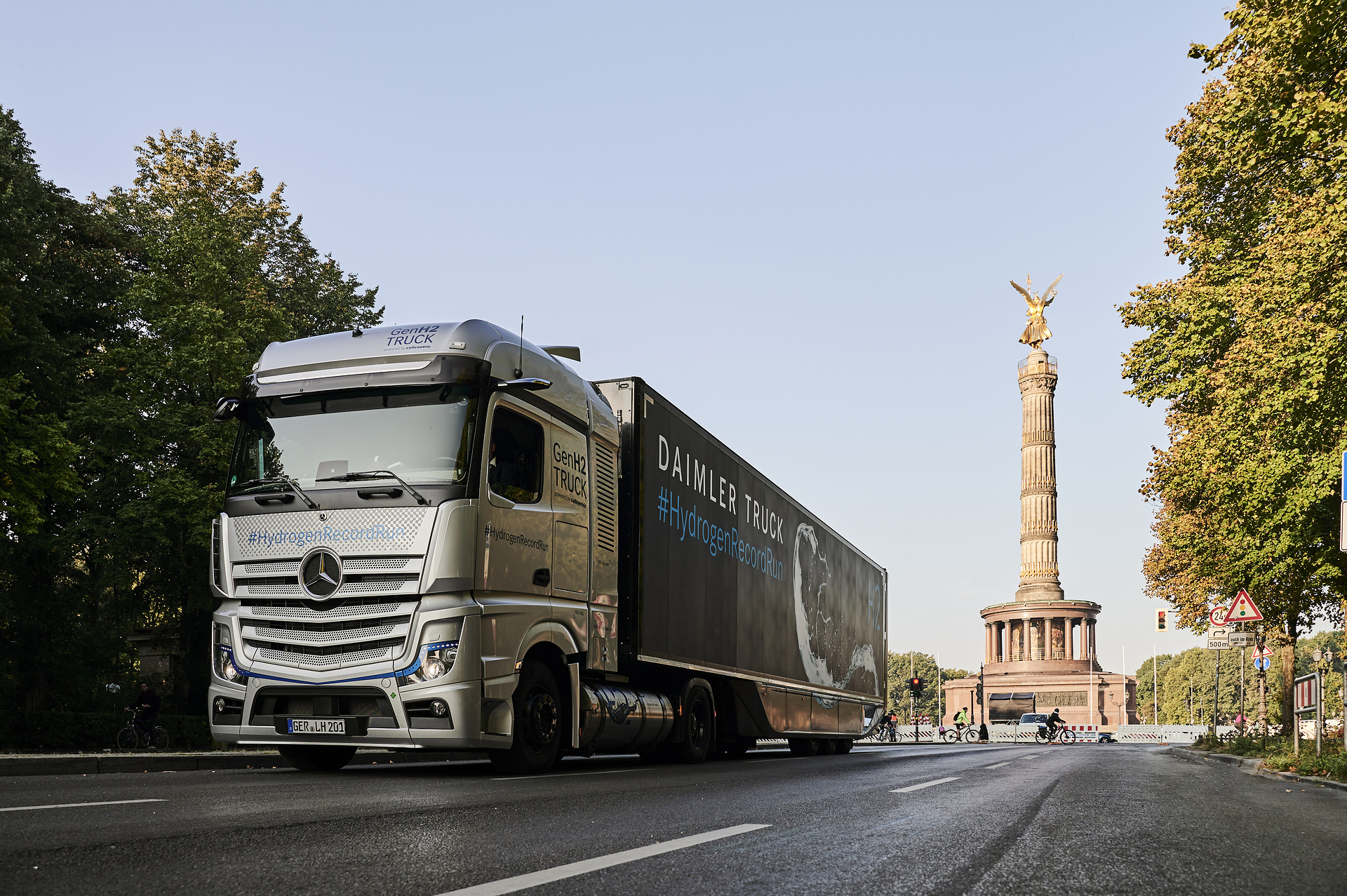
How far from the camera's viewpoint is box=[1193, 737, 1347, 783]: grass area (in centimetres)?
1429

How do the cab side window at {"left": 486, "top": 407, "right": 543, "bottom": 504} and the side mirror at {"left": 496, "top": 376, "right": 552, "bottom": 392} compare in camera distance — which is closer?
the cab side window at {"left": 486, "top": 407, "right": 543, "bottom": 504}

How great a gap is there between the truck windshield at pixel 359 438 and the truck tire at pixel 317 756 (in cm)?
251

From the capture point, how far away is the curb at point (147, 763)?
41.0ft

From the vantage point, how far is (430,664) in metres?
9.55

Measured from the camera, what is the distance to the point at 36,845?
5.00 meters

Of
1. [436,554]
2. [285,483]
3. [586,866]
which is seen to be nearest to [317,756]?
[285,483]

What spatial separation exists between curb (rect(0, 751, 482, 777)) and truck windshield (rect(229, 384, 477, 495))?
441 centimetres

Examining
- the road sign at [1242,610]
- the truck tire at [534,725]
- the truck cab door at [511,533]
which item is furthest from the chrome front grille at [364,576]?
the road sign at [1242,610]

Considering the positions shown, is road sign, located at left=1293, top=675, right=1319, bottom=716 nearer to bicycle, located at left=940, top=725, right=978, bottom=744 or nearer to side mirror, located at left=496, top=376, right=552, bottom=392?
side mirror, located at left=496, top=376, right=552, bottom=392

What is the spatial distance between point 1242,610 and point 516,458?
16.0 meters

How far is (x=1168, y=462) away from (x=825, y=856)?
23001 millimetres

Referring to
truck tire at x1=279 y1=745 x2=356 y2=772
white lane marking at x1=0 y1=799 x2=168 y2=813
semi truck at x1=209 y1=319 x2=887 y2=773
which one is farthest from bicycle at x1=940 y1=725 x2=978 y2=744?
white lane marking at x1=0 y1=799 x2=168 y2=813

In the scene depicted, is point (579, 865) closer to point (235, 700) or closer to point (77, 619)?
point (235, 700)

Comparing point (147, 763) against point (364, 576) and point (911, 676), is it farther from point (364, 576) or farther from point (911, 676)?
point (911, 676)
